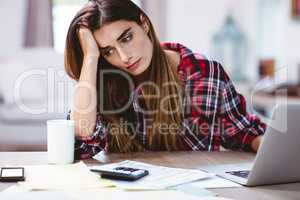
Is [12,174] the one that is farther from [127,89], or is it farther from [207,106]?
[207,106]

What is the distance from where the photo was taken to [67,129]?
4.12ft

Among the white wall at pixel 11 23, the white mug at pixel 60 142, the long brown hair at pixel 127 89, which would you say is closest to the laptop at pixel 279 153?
the white mug at pixel 60 142

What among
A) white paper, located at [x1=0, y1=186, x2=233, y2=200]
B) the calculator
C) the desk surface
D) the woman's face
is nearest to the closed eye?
the woman's face

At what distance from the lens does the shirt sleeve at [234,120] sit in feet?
5.20

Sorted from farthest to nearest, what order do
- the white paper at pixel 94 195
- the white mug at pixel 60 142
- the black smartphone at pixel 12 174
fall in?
1. the white mug at pixel 60 142
2. the black smartphone at pixel 12 174
3. the white paper at pixel 94 195

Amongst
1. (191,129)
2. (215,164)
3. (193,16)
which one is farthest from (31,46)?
(215,164)

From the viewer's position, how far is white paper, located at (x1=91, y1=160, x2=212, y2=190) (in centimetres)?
101

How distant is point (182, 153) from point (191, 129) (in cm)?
23

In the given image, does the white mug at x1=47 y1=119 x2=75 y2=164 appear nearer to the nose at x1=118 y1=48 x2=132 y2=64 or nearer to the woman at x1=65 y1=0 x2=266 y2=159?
the woman at x1=65 y1=0 x2=266 y2=159

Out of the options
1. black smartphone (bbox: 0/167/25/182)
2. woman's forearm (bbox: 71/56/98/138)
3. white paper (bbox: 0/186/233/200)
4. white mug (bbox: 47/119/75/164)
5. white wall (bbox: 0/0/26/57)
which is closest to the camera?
white paper (bbox: 0/186/233/200)

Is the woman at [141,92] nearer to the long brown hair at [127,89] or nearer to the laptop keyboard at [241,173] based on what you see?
the long brown hair at [127,89]

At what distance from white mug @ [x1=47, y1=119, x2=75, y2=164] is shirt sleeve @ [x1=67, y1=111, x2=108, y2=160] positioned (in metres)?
0.07

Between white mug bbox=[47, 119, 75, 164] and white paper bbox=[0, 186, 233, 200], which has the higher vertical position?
white mug bbox=[47, 119, 75, 164]

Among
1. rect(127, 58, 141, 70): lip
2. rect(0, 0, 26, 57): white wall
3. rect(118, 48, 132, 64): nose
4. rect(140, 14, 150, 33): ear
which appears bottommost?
rect(127, 58, 141, 70): lip
